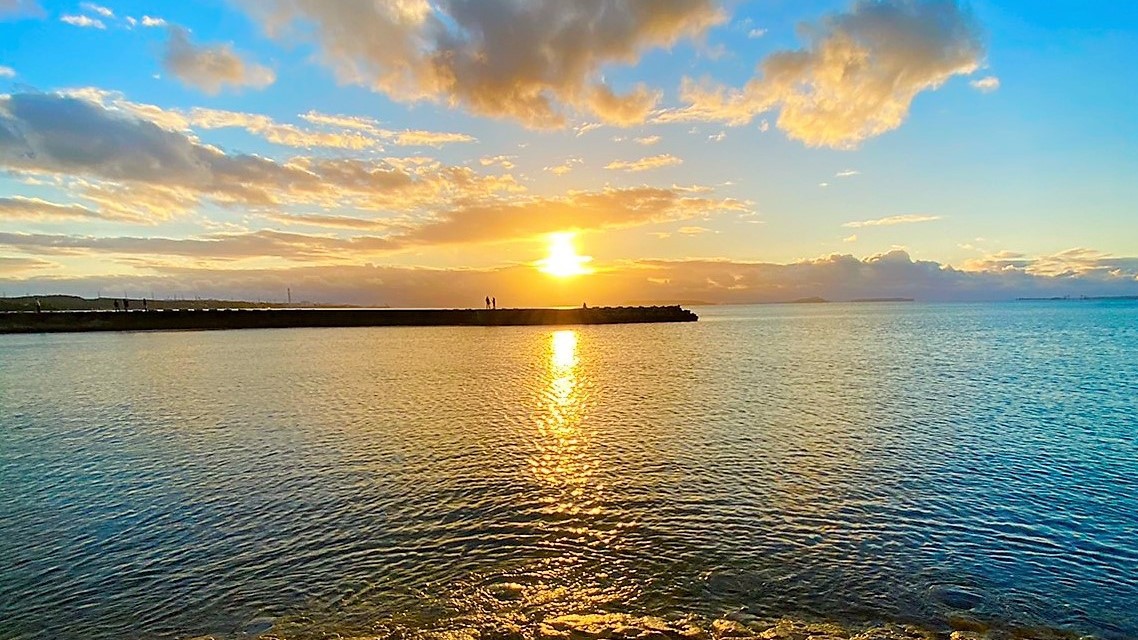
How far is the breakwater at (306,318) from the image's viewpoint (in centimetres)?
12550

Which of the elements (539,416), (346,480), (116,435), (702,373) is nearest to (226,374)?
(116,435)

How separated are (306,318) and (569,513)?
14448 centimetres

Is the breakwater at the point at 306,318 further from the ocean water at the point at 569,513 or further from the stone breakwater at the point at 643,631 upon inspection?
the stone breakwater at the point at 643,631

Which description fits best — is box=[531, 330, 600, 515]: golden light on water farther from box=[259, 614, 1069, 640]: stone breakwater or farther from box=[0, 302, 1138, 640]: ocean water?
box=[259, 614, 1069, 640]: stone breakwater

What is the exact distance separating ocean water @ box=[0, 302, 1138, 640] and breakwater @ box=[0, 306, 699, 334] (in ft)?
355

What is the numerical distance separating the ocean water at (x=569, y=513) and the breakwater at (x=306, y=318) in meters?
108

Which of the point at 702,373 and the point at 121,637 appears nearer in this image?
the point at 121,637

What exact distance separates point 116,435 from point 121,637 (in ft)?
74.1

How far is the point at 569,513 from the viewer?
1764cm

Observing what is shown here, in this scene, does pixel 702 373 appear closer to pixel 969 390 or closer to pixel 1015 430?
pixel 969 390

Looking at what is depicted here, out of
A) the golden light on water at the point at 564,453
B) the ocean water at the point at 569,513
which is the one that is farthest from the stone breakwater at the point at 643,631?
the golden light on water at the point at 564,453

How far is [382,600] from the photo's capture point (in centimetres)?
1248

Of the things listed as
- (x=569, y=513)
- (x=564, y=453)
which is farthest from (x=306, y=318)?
(x=569, y=513)

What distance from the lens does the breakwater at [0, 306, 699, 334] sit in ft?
412
